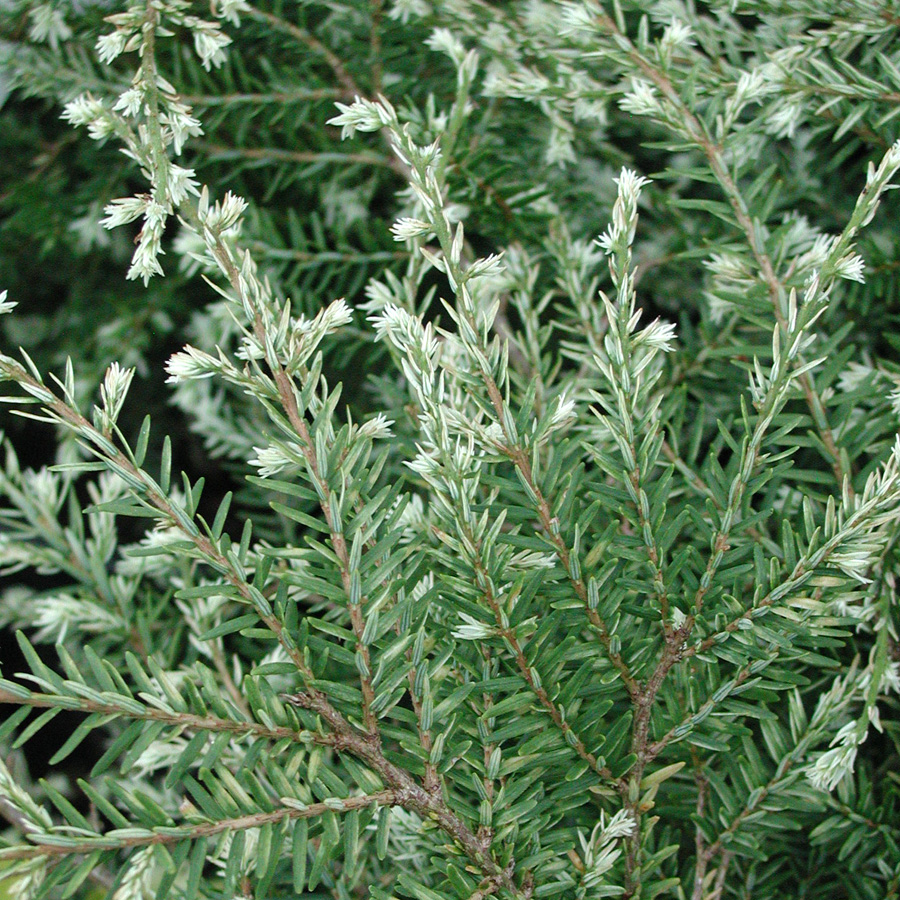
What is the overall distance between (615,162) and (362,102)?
0.38 m

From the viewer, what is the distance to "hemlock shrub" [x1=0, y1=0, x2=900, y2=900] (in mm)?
369

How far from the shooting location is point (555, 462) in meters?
0.42

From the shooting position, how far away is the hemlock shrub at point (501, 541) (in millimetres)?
369

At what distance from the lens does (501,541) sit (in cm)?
40

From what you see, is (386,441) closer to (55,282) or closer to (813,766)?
(813,766)

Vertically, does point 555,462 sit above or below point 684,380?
above

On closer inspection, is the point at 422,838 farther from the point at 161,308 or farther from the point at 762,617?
the point at 161,308

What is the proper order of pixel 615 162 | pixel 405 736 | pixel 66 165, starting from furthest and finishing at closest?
pixel 66 165 → pixel 615 162 → pixel 405 736

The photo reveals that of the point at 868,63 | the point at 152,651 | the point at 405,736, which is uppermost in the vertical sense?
the point at 868,63

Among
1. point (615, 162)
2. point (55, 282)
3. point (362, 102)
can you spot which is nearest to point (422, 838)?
point (362, 102)

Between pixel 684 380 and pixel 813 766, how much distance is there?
290 millimetres

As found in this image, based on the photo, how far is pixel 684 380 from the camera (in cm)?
64

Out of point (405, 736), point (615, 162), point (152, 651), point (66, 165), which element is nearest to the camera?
point (405, 736)

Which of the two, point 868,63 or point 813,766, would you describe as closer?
point 813,766
